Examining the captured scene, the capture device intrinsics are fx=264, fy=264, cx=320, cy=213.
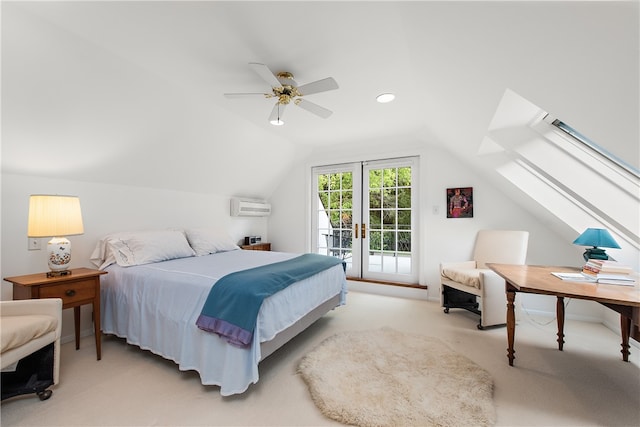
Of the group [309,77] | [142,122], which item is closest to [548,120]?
[309,77]

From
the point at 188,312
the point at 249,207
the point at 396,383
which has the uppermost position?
the point at 249,207

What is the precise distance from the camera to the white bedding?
1.70 m

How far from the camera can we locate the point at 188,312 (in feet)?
6.23

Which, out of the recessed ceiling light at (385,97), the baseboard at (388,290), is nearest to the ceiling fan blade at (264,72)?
the recessed ceiling light at (385,97)

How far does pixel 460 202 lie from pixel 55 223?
4.24 metres

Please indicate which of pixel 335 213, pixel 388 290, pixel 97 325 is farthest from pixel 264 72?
pixel 388 290

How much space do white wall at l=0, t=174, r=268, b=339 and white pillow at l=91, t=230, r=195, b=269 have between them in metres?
0.18

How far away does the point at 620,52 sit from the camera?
3.05ft

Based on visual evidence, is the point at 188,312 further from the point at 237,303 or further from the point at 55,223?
the point at 55,223

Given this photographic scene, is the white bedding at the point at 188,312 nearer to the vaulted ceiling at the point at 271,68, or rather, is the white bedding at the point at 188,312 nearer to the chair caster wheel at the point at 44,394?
the chair caster wheel at the point at 44,394

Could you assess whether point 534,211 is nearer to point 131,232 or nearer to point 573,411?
point 573,411

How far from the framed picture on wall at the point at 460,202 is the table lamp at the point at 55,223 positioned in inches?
160

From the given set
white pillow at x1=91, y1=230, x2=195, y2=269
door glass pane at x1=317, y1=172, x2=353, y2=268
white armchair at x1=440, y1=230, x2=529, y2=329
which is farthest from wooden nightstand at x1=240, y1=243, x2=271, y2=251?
white armchair at x1=440, y1=230, x2=529, y2=329

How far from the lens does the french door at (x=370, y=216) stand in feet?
13.4
